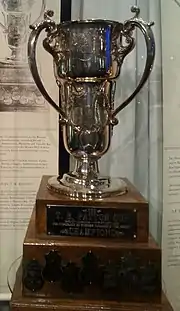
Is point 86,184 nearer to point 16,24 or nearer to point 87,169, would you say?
point 87,169

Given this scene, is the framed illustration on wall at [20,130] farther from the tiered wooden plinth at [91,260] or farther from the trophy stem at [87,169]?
the tiered wooden plinth at [91,260]

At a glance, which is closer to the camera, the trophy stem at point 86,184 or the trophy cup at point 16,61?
the trophy stem at point 86,184

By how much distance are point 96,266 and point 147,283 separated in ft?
0.31

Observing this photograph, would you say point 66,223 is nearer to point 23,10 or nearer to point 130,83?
point 130,83

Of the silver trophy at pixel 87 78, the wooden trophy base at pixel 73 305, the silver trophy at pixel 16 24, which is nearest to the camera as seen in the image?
the wooden trophy base at pixel 73 305

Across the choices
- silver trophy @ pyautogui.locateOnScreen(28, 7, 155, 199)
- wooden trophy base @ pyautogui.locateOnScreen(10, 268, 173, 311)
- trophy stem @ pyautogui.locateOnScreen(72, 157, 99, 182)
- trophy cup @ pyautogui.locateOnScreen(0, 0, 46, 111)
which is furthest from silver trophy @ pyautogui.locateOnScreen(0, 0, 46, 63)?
wooden trophy base @ pyautogui.locateOnScreen(10, 268, 173, 311)

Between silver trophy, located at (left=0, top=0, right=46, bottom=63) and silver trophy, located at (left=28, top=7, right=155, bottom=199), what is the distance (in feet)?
1.09

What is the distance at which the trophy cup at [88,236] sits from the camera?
80cm

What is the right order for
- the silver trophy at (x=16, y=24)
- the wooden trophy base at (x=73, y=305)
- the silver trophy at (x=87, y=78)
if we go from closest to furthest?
the wooden trophy base at (x=73, y=305) → the silver trophy at (x=87, y=78) → the silver trophy at (x=16, y=24)

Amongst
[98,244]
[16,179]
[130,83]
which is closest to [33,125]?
[16,179]

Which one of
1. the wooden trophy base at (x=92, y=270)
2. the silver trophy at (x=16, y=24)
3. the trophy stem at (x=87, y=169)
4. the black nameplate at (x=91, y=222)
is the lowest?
the wooden trophy base at (x=92, y=270)

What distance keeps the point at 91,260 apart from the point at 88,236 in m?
0.05

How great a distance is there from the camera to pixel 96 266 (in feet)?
2.62

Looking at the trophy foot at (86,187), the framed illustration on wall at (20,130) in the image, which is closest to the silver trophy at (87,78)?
the trophy foot at (86,187)
